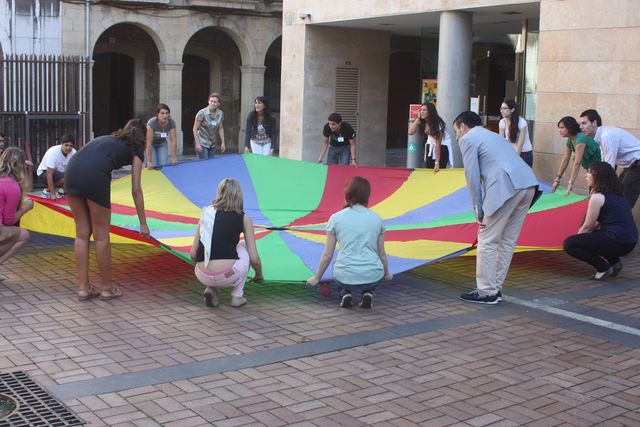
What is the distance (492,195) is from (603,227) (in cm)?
178

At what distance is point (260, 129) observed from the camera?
42.8 ft

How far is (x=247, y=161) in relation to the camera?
11062 millimetres

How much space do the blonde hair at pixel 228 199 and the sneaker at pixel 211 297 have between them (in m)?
0.71

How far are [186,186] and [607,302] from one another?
5185 millimetres

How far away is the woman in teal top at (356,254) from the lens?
7.13m

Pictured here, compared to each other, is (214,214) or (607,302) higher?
(214,214)

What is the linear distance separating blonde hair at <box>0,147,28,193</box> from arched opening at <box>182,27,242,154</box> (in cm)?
1934

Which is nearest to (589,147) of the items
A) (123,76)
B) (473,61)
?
(473,61)

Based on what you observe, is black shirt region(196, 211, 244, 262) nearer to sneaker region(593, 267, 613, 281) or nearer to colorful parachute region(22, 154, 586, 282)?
colorful parachute region(22, 154, 586, 282)

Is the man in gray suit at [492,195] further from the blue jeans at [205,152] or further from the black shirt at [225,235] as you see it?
the blue jeans at [205,152]

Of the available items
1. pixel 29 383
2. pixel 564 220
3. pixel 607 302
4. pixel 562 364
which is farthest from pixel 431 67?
pixel 29 383

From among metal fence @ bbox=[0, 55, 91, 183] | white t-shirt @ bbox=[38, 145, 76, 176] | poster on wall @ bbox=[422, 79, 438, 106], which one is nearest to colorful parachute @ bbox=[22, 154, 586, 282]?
white t-shirt @ bbox=[38, 145, 76, 176]

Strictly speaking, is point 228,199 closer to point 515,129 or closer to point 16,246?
point 16,246

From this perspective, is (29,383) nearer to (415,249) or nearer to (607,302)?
(415,249)
